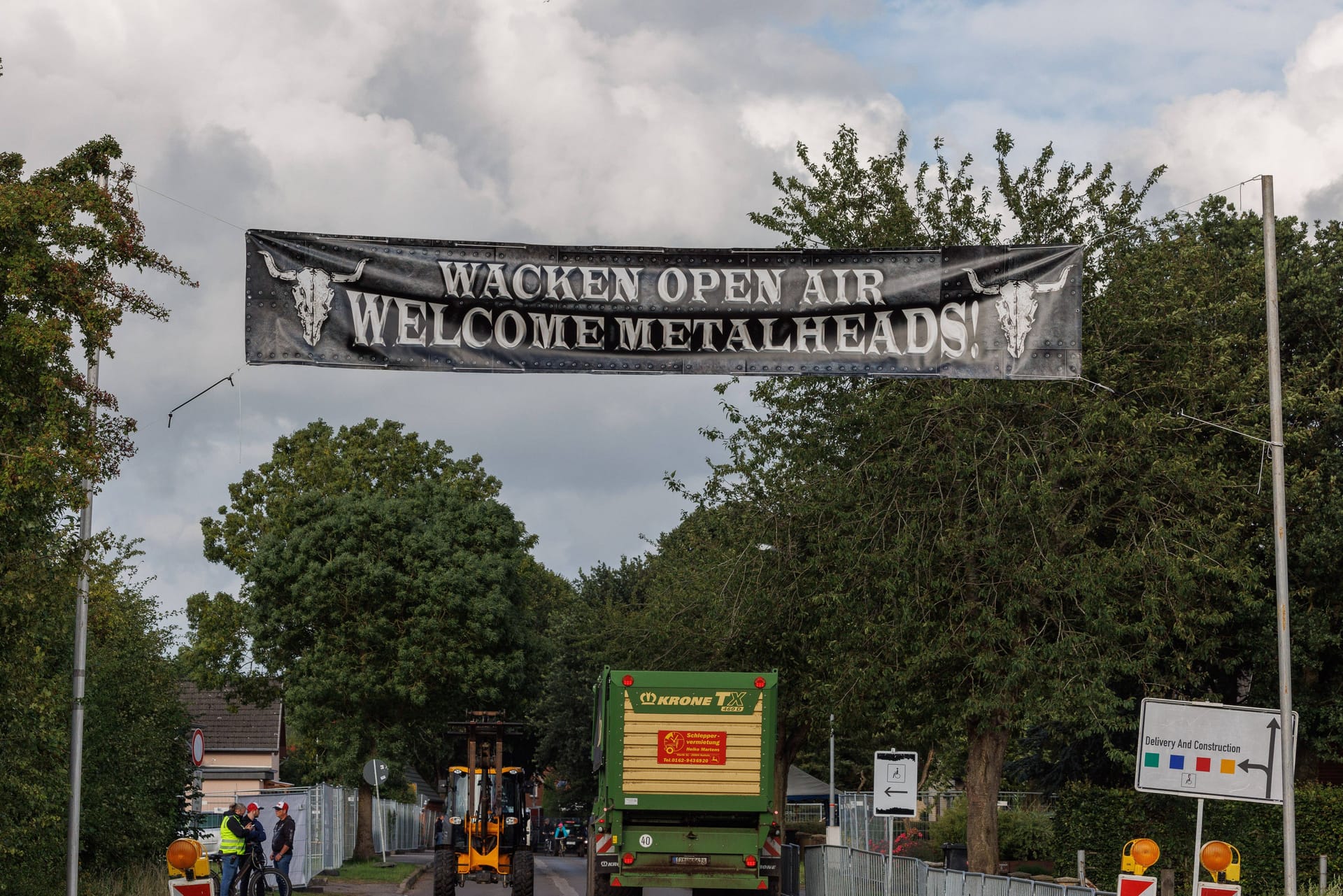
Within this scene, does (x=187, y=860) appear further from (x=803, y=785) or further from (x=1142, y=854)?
(x=803, y=785)

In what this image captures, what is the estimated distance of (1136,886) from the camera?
13430mm

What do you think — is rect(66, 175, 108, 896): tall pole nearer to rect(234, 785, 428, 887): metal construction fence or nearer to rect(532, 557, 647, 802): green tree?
rect(234, 785, 428, 887): metal construction fence

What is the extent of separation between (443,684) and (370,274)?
38485mm

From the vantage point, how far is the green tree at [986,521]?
2397 centimetres

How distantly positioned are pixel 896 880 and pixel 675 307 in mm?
12368

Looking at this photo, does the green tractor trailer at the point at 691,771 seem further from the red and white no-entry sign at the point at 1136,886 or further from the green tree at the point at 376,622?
the green tree at the point at 376,622

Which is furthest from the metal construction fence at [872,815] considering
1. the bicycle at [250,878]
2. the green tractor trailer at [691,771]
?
the bicycle at [250,878]

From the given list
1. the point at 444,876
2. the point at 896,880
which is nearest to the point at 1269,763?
the point at 896,880

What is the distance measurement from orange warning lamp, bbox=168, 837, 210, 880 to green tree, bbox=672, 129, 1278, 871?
1520 centimetres

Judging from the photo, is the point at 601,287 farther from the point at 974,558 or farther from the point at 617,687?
the point at 974,558

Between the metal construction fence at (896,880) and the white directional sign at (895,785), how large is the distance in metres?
0.68

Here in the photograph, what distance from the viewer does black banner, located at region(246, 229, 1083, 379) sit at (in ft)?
34.9

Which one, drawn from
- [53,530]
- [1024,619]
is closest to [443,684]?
[1024,619]

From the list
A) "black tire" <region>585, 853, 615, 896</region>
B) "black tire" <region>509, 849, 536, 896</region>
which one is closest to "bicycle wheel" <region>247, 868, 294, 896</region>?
"black tire" <region>509, 849, 536, 896</region>
